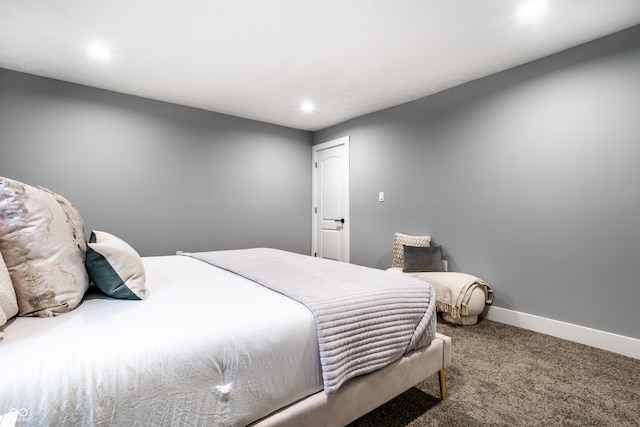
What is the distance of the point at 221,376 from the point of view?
3.22ft

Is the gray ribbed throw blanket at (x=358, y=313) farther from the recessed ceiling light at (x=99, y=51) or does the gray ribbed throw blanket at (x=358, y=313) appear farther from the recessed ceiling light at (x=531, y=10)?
the recessed ceiling light at (x=99, y=51)

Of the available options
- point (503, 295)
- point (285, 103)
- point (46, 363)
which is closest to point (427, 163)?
point (503, 295)

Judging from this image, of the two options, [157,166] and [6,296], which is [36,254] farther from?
[157,166]

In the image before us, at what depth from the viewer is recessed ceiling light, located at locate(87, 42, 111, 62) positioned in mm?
2486

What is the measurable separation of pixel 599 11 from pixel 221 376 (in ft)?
10.3

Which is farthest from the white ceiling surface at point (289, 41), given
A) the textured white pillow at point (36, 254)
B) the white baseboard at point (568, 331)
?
the white baseboard at point (568, 331)

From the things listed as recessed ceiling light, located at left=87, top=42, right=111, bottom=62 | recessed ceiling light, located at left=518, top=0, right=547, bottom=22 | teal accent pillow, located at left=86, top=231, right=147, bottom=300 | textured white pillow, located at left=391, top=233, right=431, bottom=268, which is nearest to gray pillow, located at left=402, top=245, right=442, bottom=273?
textured white pillow, located at left=391, top=233, right=431, bottom=268

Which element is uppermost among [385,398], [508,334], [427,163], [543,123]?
[543,123]

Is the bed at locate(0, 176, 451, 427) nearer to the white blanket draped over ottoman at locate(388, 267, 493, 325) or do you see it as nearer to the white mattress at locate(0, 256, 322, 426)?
the white mattress at locate(0, 256, 322, 426)

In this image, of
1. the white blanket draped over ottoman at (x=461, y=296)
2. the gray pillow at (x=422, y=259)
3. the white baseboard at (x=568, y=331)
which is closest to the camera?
the white baseboard at (x=568, y=331)

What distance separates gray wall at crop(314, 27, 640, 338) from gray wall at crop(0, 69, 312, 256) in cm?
198

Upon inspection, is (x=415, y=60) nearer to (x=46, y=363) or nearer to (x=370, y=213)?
(x=370, y=213)

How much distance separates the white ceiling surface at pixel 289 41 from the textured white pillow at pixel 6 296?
188cm

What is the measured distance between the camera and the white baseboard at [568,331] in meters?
2.23
